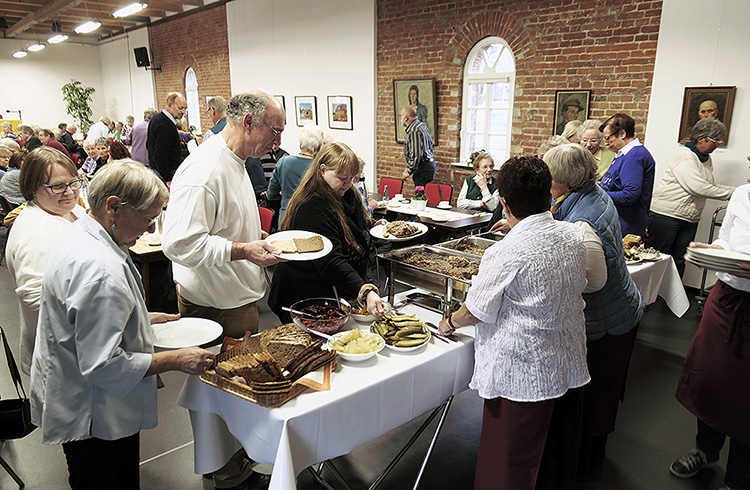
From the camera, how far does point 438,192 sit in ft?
20.2

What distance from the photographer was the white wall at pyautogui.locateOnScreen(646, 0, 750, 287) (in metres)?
4.31

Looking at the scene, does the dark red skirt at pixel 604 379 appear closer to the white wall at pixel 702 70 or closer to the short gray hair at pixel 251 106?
the short gray hair at pixel 251 106

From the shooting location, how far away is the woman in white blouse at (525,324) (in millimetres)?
1661

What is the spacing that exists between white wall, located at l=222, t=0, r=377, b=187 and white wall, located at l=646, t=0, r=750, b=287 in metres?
4.11

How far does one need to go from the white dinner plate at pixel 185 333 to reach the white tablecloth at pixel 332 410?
0.14 m

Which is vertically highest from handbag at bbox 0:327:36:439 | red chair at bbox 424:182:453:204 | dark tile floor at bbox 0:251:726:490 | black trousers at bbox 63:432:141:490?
red chair at bbox 424:182:453:204

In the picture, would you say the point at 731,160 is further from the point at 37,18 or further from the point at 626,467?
the point at 37,18

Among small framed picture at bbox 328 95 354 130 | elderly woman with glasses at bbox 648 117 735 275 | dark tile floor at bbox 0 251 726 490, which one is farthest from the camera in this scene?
small framed picture at bbox 328 95 354 130

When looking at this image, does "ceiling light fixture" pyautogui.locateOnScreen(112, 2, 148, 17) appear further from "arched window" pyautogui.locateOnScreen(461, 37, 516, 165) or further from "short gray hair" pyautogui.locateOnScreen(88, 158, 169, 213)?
"short gray hair" pyautogui.locateOnScreen(88, 158, 169, 213)

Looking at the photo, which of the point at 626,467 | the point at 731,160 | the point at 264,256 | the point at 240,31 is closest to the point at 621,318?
the point at 626,467

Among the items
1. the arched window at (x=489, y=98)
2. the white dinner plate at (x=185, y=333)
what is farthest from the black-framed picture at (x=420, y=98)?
the white dinner plate at (x=185, y=333)

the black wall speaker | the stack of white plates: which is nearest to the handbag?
the stack of white plates

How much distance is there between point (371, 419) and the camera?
1703mm

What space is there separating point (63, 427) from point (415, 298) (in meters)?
1.51
